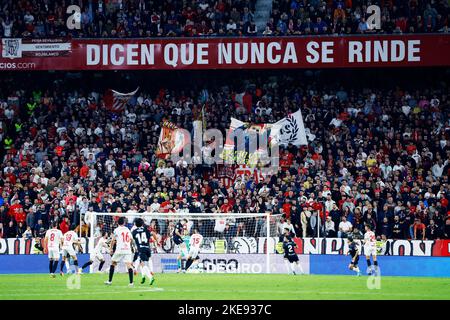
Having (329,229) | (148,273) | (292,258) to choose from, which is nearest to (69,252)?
(148,273)

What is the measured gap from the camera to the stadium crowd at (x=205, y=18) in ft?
133

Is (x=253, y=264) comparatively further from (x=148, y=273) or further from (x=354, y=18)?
(x=354, y=18)

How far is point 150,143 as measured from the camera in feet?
133

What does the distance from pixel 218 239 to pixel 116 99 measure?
38.4 ft

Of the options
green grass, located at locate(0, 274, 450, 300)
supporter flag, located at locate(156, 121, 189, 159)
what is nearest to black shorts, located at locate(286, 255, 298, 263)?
green grass, located at locate(0, 274, 450, 300)

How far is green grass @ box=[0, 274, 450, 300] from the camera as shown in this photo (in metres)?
23.6

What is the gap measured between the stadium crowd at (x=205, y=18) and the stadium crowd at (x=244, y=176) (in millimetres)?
2859

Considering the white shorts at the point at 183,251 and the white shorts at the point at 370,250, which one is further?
the white shorts at the point at 183,251

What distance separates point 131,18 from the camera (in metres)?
42.7

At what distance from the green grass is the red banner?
11.7 m

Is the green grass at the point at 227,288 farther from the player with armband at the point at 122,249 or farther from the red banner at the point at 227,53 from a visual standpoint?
the red banner at the point at 227,53

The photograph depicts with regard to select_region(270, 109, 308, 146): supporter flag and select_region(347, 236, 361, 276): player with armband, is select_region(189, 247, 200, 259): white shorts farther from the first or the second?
select_region(270, 109, 308, 146): supporter flag

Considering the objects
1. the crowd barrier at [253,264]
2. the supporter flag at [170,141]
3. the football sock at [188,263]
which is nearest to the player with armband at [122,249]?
Answer: the football sock at [188,263]
